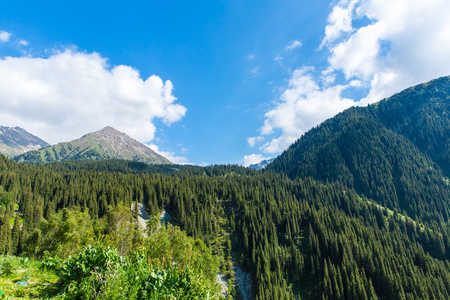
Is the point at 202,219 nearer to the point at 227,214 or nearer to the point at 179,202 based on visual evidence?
the point at 179,202

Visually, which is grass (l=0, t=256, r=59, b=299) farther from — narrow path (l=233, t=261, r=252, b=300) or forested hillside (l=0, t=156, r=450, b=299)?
narrow path (l=233, t=261, r=252, b=300)

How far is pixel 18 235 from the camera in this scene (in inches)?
2655

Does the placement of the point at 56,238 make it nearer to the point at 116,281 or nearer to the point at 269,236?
the point at 116,281

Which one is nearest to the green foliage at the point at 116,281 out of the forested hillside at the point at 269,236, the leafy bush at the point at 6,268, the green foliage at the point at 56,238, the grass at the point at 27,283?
the grass at the point at 27,283

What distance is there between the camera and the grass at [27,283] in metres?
9.49

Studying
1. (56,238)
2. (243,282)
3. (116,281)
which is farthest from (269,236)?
(116,281)

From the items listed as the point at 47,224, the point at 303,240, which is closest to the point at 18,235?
the point at 47,224

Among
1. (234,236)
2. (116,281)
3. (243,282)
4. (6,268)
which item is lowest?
(243,282)

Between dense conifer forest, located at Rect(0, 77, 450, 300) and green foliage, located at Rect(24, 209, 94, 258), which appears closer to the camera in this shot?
green foliage, located at Rect(24, 209, 94, 258)

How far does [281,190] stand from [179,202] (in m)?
102

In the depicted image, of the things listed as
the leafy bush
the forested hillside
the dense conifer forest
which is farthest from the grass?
the forested hillside

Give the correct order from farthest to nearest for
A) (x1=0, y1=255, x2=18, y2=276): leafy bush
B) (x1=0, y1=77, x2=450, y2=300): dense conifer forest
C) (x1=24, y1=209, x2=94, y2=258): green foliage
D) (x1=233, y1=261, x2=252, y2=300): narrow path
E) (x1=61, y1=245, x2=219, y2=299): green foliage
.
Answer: (x1=233, y1=261, x2=252, y2=300): narrow path → (x1=0, y1=77, x2=450, y2=300): dense conifer forest → (x1=24, y1=209, x2=94, y2=258): green foliage → (x1=0, y1=255, x2=18, y2=276): leafy bush → (x1=61, y1=245, x2=219, y2=299): green foliage

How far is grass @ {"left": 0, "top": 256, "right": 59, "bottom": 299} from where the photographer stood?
9.49 m

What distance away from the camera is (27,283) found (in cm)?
1109
